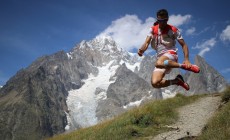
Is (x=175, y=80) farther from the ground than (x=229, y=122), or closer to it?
farther from the ground

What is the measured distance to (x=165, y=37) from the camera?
10.9 metres

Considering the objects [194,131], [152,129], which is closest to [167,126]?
[152,129]

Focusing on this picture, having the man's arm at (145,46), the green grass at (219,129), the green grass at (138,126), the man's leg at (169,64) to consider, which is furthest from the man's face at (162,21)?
the green grass at (138,126)

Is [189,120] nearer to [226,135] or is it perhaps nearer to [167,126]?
[167,126]

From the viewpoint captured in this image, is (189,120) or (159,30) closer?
(159,30)

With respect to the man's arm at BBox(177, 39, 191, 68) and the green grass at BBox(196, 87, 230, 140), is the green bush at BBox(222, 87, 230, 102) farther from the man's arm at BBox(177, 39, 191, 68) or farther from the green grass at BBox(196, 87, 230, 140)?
the man's arm at BBox(177, 39, 191, 68)

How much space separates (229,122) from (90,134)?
289 inches


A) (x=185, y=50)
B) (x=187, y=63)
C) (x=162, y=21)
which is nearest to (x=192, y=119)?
(x=185, y=50)

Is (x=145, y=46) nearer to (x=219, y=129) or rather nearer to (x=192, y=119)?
(x=219, y=129)

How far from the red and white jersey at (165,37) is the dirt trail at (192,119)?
9.18ft

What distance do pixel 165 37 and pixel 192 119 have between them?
5647 millimetres

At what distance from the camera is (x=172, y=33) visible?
10.9 meters

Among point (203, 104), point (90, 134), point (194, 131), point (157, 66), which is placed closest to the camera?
point (157, 66)

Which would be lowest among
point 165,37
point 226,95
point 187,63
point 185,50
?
point 226,95
